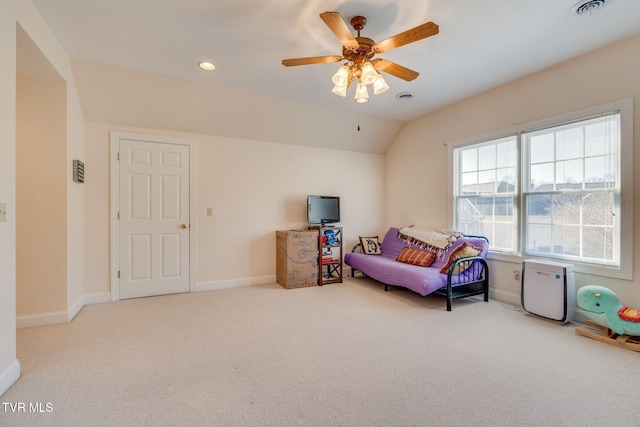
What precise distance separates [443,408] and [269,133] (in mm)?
3707

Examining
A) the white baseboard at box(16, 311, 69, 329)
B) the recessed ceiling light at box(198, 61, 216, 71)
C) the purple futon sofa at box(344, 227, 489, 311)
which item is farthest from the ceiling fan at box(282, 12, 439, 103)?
the white baseboard at box(16, 311, 69, 329)

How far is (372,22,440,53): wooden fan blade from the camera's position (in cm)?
170

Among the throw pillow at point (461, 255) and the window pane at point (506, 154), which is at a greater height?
the window pane at point (506, 154)

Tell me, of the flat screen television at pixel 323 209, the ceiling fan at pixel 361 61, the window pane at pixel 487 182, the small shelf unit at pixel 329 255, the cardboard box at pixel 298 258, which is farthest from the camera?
the flat screen television at pixel 323 209

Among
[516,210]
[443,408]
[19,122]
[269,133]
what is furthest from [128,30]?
[516,210]

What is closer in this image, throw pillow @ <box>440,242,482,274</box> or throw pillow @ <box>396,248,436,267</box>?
throw pillow @ <box>440,242,482,274</box>

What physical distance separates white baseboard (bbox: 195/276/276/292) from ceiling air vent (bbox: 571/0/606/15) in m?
4.21

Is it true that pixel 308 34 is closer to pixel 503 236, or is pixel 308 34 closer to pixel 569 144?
pixel 569 144

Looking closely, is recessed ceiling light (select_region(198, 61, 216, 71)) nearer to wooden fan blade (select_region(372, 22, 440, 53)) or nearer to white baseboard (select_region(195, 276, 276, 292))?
wooden fan blade (select_region(372, 22, 440, 53))

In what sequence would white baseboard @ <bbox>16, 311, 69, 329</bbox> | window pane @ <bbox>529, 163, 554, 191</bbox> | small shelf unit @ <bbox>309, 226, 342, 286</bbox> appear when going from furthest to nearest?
1. small shelf unit @ <bbox>309, 226, 342, 286</bbox>
2. window pane @ <bbox>529, 163, 554, 191</bbox>
3. white baseboard @ <bbox>16, 311, 69, 329</bbox>

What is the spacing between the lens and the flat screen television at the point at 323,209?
4.32 m

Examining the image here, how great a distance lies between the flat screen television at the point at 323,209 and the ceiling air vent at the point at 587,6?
3222 mm

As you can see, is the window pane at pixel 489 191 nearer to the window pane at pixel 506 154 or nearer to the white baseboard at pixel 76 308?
the window pane at pixel 506 154

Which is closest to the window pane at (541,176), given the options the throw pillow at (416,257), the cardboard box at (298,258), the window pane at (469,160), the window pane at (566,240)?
the window pane at (566,240)
